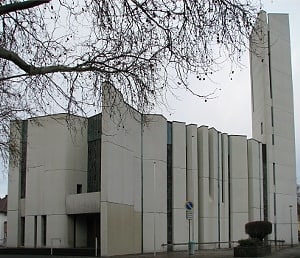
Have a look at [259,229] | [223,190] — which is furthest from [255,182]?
[259,229]

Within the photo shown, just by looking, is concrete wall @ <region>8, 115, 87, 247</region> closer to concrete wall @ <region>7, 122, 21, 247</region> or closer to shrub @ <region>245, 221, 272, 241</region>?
concrete wall @ <region>7, 122, 21, 247</region>

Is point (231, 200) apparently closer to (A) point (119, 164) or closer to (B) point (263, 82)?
(B) point (263, 82)

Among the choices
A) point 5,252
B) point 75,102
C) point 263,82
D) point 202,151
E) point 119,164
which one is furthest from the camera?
point 263,82

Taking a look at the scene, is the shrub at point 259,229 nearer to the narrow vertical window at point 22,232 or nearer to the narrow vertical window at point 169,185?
the narrow vertical window at point 169,185

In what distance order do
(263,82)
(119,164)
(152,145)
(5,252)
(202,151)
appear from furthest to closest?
(263,82) → (202,151) → (152,145) → (5,252) → (119,164)

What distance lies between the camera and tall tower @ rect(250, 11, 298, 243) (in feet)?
194

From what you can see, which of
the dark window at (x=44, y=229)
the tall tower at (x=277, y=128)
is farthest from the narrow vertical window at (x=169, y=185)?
the tall tower at (x=277, y=128)

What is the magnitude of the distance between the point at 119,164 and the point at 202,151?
47.3 feet

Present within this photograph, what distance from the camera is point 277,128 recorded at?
199 ft

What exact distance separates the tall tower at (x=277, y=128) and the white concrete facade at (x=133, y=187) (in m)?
1.15

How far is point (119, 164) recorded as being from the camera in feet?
126

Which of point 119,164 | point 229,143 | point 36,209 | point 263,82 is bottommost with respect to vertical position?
point 36,209

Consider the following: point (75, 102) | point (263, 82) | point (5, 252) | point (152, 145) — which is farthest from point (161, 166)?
point (75, 102)

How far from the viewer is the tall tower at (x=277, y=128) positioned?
59.1 m
